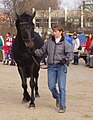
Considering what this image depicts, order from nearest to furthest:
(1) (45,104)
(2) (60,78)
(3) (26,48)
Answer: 1. (2) (60,78)
2. (3) (26,48)
3. (1) (45,104)

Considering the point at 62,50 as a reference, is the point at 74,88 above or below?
below

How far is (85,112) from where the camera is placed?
9172mm

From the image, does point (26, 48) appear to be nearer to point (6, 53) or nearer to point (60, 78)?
point (60, 78)

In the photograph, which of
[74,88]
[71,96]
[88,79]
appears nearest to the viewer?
[71,96]

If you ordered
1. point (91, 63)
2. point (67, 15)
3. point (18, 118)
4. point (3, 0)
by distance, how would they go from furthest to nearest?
point (67, 15)
point (3, 0)
point (91, 63)
point (18, 118)

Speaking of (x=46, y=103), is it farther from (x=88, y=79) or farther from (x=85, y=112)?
(x=88, y=79)

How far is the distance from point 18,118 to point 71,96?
3312mm

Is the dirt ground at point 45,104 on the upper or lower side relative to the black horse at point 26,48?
lower

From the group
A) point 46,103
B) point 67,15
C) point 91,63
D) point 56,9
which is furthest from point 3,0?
point 56,9

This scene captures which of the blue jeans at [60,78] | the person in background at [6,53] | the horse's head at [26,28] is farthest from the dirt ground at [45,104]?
the person in background at [6,53]

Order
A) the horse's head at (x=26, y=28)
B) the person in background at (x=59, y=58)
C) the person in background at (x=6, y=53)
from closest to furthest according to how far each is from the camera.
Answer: the person in background at (x=59, y=58) < the horse's head at (x=26, y=28) < the person in background at (x=6, y=53)

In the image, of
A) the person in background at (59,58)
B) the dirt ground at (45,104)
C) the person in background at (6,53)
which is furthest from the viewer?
the person in background at (6,53)

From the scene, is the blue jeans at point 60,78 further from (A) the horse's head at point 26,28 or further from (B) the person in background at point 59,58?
(A) the horse's head at point 26,28

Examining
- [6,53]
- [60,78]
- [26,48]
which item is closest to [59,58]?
[60,78]
